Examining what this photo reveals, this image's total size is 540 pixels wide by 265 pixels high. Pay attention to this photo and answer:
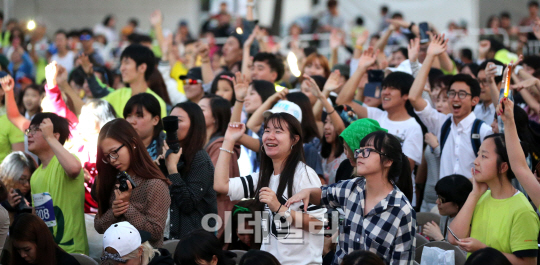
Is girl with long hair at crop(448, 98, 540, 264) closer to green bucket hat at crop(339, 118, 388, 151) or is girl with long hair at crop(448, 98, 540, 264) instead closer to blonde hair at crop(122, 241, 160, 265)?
green bucket hat at crop(339, 118, 388, 151)

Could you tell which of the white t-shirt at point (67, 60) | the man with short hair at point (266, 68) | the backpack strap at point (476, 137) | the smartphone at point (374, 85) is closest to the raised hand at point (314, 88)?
the smartphone at point (374, 85)

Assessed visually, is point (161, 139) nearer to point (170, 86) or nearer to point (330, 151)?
point (330, 151)

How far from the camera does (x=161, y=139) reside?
476 centimetres

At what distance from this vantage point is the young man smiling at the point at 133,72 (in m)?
5.88

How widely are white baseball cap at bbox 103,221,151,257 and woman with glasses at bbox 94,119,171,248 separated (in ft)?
0.43

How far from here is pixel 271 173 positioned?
12.0ft

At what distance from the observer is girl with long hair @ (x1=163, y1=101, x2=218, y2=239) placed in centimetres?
408

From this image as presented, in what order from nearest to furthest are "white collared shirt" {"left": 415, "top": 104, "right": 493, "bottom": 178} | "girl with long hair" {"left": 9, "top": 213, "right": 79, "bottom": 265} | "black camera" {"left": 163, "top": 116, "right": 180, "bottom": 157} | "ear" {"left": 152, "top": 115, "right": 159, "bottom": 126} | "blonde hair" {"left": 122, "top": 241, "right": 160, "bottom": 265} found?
"blonde hair" {"left": 122, "top": 241, "right": 160, "bottom": 265}
"girl with long hair" {"left": 9, "top": 213, "right": 79, "bottom": 265}
"black camera" {"left": 163, "top": 116, "right": 180, "bottom": 157}
"ear" {"left": 152, "top": 115, "right": 159, "bottom": 126}
"white collared shirt" {"left": 415, "top": 104, "right": 493, "bottom": 178}

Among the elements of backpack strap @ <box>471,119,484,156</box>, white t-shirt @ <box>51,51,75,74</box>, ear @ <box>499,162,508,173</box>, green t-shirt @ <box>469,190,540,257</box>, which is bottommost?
green t-shirt @ <box>469,190,540,257</box>

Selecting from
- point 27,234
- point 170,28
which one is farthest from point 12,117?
point 170,28

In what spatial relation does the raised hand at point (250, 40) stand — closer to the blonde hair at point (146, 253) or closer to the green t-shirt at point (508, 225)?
the blonde hair at point (146, 253)

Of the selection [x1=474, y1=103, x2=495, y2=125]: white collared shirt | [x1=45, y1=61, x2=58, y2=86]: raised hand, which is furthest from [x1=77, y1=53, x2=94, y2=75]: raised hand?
[x1=474, y1=103, x2=495, y2=125]: white collared shirt

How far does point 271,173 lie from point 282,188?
0.23 metres

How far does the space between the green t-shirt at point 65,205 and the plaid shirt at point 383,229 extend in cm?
197
